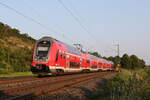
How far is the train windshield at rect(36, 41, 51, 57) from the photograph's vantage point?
1945 cm

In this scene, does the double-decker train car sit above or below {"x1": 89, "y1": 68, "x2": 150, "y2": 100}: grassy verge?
above

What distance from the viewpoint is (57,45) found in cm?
2034

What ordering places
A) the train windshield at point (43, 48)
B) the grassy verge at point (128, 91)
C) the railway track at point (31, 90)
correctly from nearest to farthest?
the grassy verge at point (128, 91), the railway track at point (31, 90), the train windshield at point (43, 48)

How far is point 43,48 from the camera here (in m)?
19.9

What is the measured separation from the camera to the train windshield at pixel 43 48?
19.5 meters

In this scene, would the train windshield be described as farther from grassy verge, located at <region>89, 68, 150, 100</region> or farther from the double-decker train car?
grassy verge, located at <region>89, 68, 150, 100</region>

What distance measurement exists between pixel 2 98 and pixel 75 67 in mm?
18035

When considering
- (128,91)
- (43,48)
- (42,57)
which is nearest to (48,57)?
(42,57)

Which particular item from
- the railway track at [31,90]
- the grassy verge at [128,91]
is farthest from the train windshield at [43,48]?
the grassy verge at [128,91]

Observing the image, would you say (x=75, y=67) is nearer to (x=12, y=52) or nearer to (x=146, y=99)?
(x=12, y=52)

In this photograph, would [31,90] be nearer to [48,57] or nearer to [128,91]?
[128,91]

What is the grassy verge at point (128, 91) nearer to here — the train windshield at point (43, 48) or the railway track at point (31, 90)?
the railway track at point (31, 90)

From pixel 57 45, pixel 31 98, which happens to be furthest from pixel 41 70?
pixel 31 98

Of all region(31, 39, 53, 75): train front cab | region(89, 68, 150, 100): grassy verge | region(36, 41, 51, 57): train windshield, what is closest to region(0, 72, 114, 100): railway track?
region(89, 68, 150, 100): grassy verge
